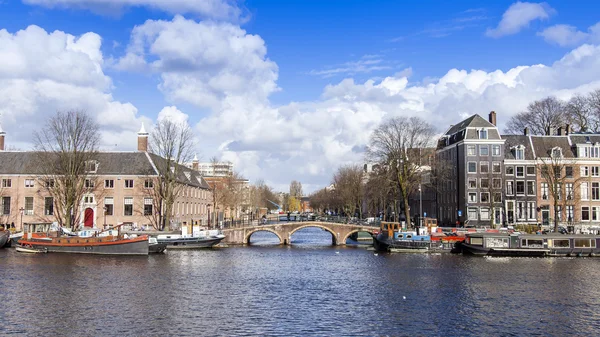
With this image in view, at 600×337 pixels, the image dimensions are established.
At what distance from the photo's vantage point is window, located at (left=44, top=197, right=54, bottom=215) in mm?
88375

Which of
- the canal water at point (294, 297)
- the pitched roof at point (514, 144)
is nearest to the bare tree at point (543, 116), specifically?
the pitched roof at point (514, 144)

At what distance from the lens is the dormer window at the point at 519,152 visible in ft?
320

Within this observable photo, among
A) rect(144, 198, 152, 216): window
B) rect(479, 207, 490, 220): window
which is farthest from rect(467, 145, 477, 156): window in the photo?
rect(144, 198, 152, 216): window

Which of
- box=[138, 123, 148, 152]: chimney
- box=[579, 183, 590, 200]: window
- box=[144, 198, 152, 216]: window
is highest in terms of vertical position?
box=[138, 123, 148, 152]: chimney

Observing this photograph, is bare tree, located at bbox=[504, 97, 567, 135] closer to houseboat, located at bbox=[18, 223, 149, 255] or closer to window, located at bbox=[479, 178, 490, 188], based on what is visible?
window, located at bbox=[479, 178, 490, 188]

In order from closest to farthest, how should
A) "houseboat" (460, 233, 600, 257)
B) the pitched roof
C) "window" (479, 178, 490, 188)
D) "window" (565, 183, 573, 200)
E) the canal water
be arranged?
the canal water < "houseboat" (460, 233, 600, 257) < "window" (565, 183, 573, 200) < "window" (479, 178, 490, 188) < the pitched roof

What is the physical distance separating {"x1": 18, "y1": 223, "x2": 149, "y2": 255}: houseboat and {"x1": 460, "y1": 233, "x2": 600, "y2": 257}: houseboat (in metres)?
41.1

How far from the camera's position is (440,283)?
4769cm

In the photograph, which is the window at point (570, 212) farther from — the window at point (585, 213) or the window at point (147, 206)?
the window at point (147, 206)

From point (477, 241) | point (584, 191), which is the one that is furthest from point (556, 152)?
point (477, 241)

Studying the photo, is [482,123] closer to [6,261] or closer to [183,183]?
[183,183]

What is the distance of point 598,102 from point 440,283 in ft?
244

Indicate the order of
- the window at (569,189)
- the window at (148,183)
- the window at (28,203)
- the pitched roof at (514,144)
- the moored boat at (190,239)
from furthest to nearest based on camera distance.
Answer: the pitched roof at (514,144) < the window at (569,189) < the window at (28,203) < the window at (148,183) < the moored boat at (190,239)

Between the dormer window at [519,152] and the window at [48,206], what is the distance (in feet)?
246
